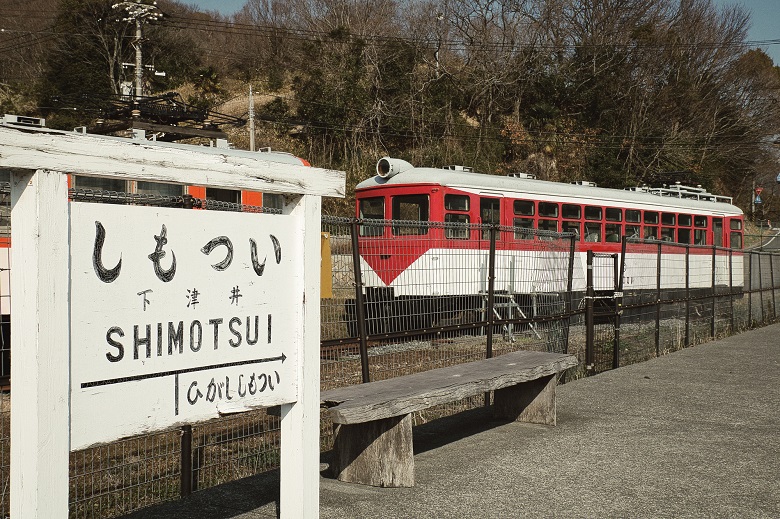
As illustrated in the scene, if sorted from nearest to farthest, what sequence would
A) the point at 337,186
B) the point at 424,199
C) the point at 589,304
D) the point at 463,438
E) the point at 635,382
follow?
the point at 337,186, the point at 463,438, the point at 635,382, the point at 589,304, the point at 424,199

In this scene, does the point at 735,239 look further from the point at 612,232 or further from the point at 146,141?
the point at 146,141

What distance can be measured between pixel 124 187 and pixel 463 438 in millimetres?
8050

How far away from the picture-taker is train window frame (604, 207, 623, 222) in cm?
1934

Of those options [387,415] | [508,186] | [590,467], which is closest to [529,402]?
[590,467]

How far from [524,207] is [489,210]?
1.00 metres

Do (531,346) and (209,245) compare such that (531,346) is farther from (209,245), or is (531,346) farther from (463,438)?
(209,245)

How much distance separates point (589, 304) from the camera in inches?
399

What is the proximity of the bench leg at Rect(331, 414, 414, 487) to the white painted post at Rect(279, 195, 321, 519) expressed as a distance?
1.20 metres

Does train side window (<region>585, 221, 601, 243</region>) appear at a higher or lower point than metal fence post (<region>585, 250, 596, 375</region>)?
higher

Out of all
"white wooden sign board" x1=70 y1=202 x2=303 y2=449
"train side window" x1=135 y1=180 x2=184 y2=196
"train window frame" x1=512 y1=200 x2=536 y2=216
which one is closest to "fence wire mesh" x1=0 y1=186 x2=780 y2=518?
"white wooden sign board" x1=70 y1=202 x2=303 y2=449

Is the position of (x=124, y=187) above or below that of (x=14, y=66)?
below

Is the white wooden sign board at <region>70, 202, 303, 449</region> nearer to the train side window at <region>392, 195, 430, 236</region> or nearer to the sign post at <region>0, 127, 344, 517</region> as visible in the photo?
the sign post at <region>0, 127, 344, 517</region>

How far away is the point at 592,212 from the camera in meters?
19.0

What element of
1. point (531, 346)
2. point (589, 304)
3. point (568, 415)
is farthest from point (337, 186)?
point (589, 304)
